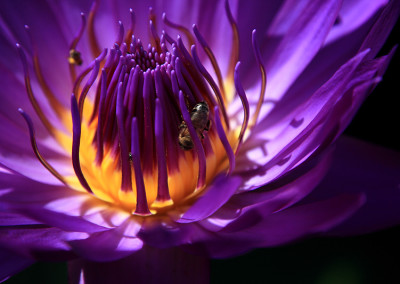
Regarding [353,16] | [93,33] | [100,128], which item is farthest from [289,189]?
[93,33]

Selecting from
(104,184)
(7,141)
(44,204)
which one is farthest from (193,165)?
(7,141)

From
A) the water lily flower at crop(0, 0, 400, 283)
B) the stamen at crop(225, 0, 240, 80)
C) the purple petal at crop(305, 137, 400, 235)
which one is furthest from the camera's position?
the stamen at crop(225, 0, 240, 80)

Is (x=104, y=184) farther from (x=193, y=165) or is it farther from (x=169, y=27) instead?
(x=169, y=27)

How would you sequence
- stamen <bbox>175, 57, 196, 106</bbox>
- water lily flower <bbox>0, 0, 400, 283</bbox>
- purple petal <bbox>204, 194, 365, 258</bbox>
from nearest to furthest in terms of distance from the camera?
purple petal <bbox>204, 194, 365, 258</bbox>
water lily flower <bbox>0, 0, 400, 283</bbox>
stamen <bbox>175, 57, 196, 106</bbox>

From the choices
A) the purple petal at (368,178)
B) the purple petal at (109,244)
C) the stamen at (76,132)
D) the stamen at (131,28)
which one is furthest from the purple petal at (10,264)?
the stamen at (131,28)

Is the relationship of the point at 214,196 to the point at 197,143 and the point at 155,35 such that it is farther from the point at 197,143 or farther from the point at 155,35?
the point at 155,35

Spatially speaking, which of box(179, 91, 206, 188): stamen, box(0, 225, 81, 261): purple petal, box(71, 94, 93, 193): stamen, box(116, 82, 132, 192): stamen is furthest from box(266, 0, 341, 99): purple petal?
box(0, 225, 81, 261): purple petal

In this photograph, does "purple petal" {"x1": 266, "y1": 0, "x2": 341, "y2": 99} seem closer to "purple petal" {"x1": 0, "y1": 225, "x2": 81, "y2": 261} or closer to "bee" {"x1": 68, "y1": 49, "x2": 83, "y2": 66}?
"bee" {"x1": 68, "y1": 49, "x2": 83, "y2": 66}
